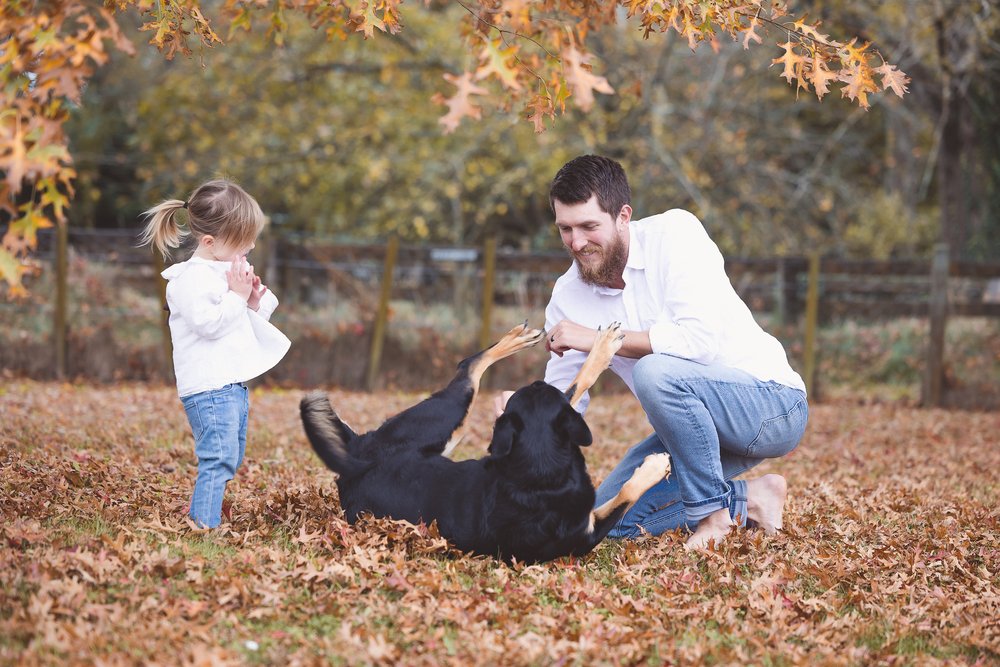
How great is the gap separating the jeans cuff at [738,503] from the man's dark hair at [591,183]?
1.44 metres

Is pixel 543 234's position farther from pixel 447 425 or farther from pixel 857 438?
pixel 447 425

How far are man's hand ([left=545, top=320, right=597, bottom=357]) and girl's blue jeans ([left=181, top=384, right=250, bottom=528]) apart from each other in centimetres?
144

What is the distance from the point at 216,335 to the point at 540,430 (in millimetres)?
1502

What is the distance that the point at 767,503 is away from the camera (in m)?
4.64

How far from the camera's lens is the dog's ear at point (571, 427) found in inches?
149

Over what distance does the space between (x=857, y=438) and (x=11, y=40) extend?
7583 millimetres

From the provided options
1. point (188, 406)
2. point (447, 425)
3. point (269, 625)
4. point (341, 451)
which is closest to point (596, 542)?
point (447, 425)

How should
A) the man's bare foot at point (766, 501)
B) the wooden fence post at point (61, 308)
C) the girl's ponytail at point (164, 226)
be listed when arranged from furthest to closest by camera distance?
the wooden fence post at point (61, 308) → the man's bare foot at point (766, 501) → the girl's ponytail at point (164, 226)

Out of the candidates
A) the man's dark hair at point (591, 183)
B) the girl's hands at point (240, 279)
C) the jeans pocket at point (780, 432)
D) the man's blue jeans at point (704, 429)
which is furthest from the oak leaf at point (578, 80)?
the jeans pocket at point (780, 432)

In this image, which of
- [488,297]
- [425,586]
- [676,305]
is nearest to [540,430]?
[425,586]

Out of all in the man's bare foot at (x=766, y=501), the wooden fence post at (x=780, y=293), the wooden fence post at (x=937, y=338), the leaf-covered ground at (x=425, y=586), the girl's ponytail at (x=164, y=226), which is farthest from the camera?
the wooden fence post at (x=780, y=293)

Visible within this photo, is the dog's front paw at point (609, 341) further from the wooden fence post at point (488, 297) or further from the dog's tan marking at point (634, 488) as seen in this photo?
the wooden fence post at point (488, 297)

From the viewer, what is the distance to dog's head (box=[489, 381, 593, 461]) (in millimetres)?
3752

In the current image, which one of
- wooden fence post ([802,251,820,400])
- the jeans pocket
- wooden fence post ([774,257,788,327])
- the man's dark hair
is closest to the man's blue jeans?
the jeans pocket
